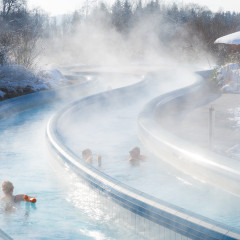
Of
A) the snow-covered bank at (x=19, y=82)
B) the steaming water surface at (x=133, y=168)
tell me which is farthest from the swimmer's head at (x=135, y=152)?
the snow-covered bank at (x=19, y=82)

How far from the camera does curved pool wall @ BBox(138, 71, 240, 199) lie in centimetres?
496

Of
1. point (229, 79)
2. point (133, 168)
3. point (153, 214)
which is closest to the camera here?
point (153, 214)

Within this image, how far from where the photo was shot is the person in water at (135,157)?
22.2ft

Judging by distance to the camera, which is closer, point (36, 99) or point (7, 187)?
point (7, 187)

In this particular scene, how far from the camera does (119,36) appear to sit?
128 ft

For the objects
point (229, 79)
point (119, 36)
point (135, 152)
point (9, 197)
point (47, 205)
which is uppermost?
point (119, 36)

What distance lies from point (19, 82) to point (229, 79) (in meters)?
7.48

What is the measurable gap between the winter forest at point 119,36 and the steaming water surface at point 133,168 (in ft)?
24.0

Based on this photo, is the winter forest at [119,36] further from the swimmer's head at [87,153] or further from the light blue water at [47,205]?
the swimmer's head at [87,153]

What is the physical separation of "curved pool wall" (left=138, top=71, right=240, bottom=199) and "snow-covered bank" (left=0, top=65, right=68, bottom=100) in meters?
6.84

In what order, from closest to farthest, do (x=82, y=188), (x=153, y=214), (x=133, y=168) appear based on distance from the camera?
(x=153, y=214) < (x=82, y=188) < (x=133, y=168)

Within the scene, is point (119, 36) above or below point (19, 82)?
above

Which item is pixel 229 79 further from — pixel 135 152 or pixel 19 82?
pixel 135 152

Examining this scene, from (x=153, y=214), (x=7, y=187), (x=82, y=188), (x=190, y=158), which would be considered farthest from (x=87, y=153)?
(x=153, y=214)
